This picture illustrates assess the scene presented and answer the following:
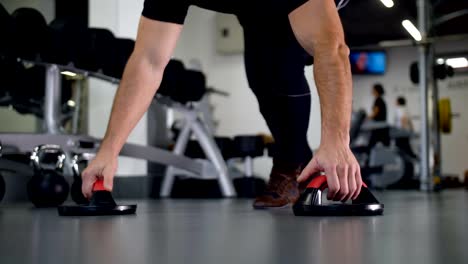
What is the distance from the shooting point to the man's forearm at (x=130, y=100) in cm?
127

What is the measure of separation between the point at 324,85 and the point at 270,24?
46 cm

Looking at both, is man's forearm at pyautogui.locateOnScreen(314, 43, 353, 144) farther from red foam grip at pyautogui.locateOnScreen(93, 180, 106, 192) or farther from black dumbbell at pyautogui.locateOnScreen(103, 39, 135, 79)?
black dumbbell at pyautogui.locateOnScreen(103, 39, 135, 79)

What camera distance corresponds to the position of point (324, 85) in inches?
42.6

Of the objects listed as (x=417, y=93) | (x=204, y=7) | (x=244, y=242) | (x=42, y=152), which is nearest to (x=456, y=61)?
(x=417, y=93)

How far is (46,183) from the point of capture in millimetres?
1827

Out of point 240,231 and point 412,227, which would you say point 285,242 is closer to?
point 240,231

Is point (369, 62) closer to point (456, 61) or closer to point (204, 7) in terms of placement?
point (456, 61)

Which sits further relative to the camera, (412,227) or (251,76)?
(251,76)

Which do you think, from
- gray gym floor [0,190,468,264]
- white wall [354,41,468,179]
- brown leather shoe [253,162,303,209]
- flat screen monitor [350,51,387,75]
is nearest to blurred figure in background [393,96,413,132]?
white wall [354,41,468,179]

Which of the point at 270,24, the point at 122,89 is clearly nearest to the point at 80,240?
the point at 122,89

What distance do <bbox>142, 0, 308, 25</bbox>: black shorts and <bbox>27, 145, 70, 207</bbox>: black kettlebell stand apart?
2.48ft

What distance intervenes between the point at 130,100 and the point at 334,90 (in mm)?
438

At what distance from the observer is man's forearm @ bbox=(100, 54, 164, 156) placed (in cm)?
127

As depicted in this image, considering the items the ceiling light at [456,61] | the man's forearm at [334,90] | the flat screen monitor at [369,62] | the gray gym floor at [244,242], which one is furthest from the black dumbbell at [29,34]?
the flat screen monitor at [369,62]
